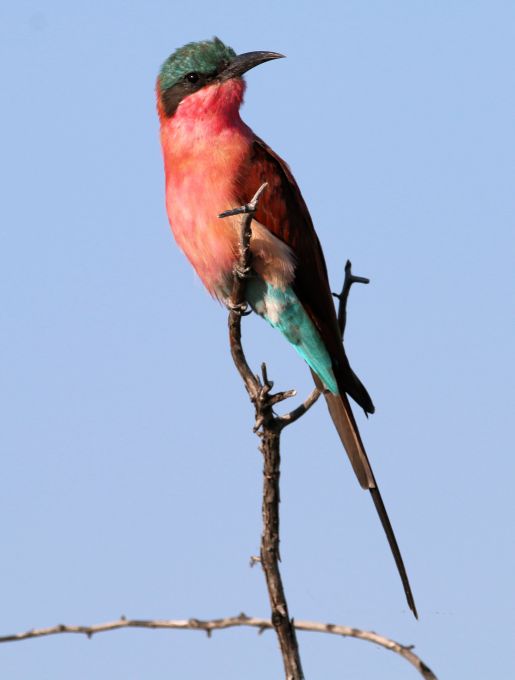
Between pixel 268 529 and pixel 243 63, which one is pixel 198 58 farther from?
pixel 268 529

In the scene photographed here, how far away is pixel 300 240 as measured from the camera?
391 cm

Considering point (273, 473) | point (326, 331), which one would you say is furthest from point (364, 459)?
point (273, 473)

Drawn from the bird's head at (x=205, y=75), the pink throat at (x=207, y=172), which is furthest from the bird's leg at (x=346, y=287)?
the bird's head at (x=205, y=75)

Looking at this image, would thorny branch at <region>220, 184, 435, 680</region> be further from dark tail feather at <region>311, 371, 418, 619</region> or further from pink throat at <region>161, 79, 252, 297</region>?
dark tail feather at <region>311, 371, 418, 619</region>

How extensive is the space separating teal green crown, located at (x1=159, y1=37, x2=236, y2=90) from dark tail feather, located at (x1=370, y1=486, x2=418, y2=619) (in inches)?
64.1

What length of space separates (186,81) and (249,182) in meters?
0.50

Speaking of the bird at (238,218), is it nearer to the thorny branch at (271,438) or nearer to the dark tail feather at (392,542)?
the dark tail feather at (392,542)

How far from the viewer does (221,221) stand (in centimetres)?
366

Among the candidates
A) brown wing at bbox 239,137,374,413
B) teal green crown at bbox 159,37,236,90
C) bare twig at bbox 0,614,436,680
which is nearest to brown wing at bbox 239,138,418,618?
brown wing at bbox 239,137,374,413

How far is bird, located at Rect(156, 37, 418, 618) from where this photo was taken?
3.71 metres

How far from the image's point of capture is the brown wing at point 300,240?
12.5 feet

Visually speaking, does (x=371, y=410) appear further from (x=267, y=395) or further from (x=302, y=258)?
(x=267, y=395)

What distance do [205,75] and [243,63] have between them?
0.47 ft

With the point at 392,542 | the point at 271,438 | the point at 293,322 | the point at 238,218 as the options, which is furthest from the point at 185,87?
the point at 392,542
